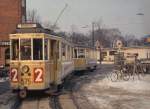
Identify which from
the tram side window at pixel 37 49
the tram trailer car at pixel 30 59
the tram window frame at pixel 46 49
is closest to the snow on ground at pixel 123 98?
the tram trailer car at pixel 30 59

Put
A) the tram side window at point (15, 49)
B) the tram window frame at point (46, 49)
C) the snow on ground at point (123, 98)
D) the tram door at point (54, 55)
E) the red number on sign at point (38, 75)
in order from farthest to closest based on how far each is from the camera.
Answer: the tram door at point (54, 55), the tram side window at point (15, 49), the tram window frame at point (46, 49), the red number on sign at point (38, 75), the snow on ground at point (123, 98)

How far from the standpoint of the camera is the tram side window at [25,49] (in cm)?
1805

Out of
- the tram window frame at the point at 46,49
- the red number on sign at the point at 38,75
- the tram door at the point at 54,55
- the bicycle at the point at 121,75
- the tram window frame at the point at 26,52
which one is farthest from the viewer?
the bicycle at the point at 121,75

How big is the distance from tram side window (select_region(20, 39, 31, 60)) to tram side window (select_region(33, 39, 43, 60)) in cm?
22

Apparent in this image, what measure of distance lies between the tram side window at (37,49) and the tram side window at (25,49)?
0.72 ft

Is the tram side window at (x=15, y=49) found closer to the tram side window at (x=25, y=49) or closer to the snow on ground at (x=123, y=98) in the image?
the tram side window at (x=25, y=49)

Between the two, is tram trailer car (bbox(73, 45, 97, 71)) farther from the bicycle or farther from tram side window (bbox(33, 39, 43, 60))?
tram side window (bbox(33, 39, 43, 60))

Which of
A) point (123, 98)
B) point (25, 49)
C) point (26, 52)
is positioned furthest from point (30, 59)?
point (123, 98)

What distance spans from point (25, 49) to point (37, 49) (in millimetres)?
522

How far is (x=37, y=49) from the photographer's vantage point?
59.3 ft

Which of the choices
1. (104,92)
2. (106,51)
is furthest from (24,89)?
(106,51)

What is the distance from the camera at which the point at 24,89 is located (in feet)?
58.6

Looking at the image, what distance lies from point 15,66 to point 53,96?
8.46 feet

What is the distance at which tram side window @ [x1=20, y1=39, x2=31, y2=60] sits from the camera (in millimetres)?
18047
